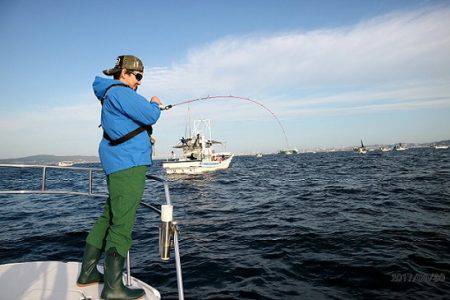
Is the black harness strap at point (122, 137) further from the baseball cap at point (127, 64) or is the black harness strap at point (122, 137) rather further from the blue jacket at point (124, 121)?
the baseball cap at point (127, 64)

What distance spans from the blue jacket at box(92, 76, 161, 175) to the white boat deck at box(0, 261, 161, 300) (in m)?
1.41

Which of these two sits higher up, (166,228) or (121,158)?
(121,158)

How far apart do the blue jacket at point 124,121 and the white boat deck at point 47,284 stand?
4.64ft

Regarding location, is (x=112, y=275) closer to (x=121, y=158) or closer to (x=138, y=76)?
(x=121, y=158)

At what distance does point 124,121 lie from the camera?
2.87 metres

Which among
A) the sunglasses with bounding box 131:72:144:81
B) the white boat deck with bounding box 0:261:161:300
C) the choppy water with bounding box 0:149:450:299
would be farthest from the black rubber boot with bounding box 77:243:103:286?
the sunglasses with bounding box 131:72:144:81

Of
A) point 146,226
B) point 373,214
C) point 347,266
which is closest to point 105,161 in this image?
point 347,266

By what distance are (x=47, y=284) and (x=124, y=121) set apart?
2.22 metres

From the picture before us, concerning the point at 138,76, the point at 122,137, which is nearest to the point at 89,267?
the point at 122,137

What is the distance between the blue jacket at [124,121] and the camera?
2785mm

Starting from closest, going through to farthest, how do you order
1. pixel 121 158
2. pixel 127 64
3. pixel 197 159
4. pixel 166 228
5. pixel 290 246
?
pixel 166 228, pixel 121 158, pixel 127 64, pixel 290 246, pixel 197 159

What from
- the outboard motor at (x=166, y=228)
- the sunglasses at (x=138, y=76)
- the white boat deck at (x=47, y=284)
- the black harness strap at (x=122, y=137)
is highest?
the sunglasses at (x=138, y=76)

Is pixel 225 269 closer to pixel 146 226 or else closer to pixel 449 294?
pixel 449 294

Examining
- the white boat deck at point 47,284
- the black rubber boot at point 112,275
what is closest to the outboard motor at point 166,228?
the black rubber boot at point 112,275
